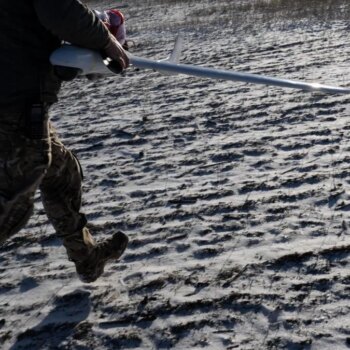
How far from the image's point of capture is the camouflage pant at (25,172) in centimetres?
248

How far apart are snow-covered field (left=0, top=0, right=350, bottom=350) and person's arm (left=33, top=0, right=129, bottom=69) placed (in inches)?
58.8

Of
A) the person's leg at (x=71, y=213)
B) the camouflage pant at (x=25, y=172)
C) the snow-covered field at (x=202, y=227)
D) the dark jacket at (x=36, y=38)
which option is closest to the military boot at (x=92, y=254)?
the person's leg at (x=71, y=213)

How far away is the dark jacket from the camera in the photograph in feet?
7.41

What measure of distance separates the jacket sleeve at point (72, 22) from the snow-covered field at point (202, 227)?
5.05 feet

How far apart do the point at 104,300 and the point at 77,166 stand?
0.83 metres

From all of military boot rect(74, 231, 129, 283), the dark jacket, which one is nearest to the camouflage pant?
the dark jacket

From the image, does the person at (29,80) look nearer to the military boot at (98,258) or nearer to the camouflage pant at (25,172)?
the camouflage pant at (25,172)

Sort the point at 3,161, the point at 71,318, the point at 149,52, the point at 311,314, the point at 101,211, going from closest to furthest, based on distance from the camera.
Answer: the point at 3,161
the point at 311,314
the point at 71,318
the point at 101,211
the point at 149,52

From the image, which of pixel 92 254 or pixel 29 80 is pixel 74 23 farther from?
pixel 92 254

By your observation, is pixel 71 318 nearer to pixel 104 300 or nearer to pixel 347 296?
pixel 104 300

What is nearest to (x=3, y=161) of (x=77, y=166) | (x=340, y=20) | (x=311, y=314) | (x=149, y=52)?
(x=77, y=166)

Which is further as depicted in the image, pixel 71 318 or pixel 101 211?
→ pixel 101 211

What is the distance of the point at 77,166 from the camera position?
9.78 ft

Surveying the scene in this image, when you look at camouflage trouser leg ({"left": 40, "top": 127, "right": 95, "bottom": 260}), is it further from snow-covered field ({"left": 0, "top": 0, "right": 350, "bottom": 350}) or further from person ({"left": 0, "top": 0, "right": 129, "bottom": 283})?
snow-covered field ({"left": 0, "top": 0, "right": 350, "bottom": 350})
